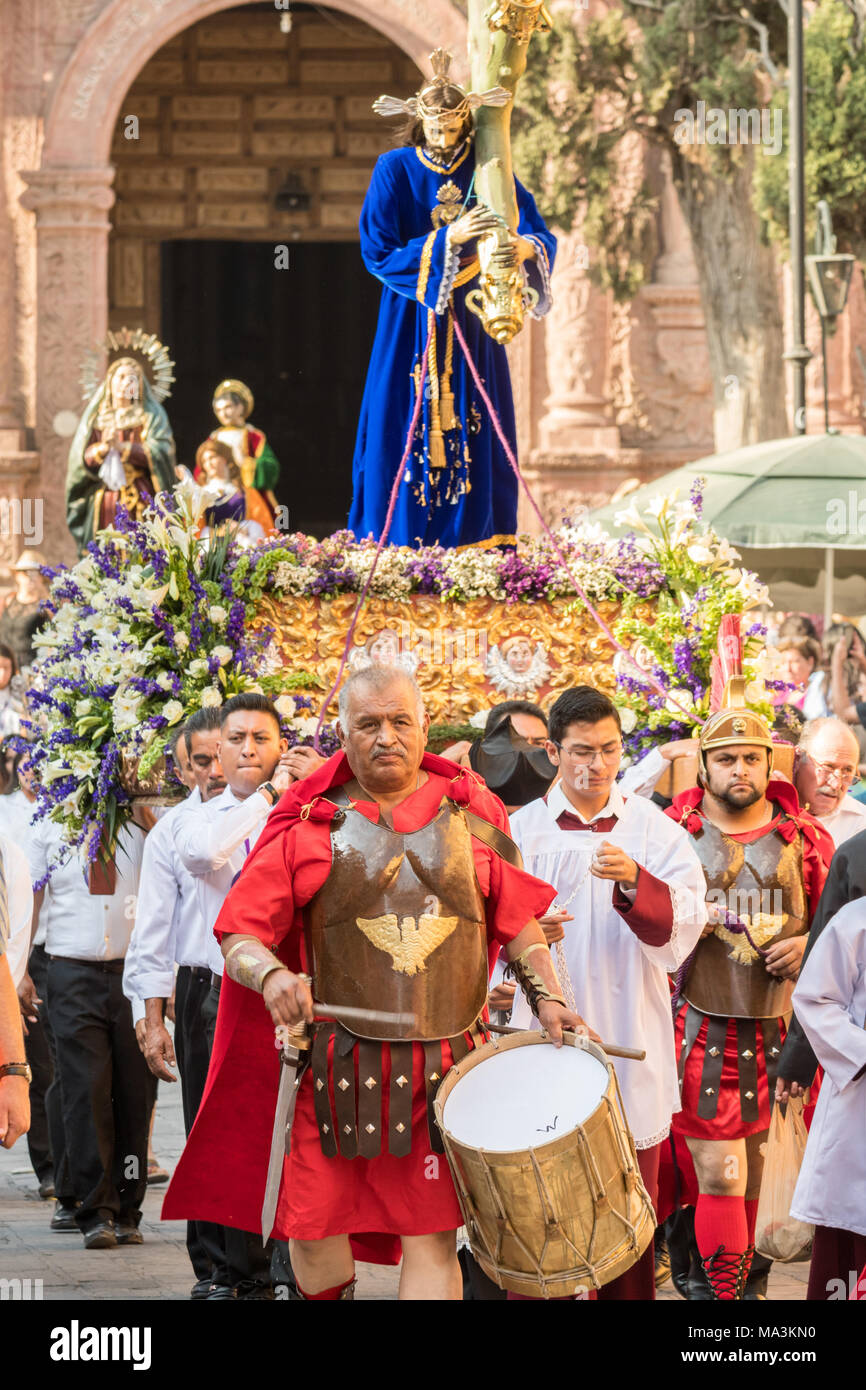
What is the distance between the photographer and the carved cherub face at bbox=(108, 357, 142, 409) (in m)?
16.0

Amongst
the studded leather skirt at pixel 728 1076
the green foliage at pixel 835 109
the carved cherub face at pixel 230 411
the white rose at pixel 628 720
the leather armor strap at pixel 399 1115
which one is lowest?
the studded leather skirt at pixel 728 1076

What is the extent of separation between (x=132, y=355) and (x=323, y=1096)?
20078mm

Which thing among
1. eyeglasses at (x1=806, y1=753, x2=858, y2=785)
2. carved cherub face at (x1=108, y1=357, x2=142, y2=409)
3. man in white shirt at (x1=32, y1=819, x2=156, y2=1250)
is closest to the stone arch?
carved cherub face at (x1=108, y1=357, x2=142, y2=409)

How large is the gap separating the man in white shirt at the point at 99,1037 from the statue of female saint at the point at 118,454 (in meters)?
7.82

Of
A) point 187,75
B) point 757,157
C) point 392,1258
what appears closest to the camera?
point 392,1258

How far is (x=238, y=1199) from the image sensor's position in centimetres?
598

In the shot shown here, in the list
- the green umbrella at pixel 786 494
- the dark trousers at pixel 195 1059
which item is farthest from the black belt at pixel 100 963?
the green umbrella at pixel 786 494

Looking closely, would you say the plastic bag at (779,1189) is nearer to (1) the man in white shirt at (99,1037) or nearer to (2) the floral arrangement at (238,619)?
(2) the floral arrangement at (238,619)

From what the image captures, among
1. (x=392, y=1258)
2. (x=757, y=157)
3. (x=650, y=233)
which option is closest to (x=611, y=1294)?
(x=392, y=1258)

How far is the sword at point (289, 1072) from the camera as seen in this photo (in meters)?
5.58

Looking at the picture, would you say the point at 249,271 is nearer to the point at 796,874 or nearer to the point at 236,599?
the point at 236,599

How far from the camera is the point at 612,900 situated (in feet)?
21.1

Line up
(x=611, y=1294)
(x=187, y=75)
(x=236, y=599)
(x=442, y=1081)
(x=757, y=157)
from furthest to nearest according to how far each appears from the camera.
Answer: (x=187, y=75)
(x=757, y=157)
(x=236, y=599)
(x=611, y=1294)
(x=442, y=1081)
